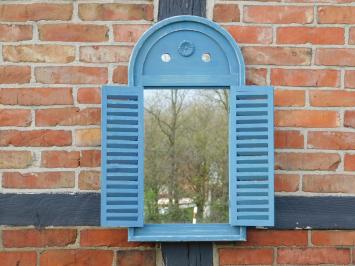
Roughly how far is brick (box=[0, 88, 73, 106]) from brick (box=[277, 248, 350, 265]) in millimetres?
1090

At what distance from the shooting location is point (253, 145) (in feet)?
6.92

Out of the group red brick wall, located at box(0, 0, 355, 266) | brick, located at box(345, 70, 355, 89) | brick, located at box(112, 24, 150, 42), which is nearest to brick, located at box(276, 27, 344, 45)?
red brick wall, located at box(0, 0, 355, 266)

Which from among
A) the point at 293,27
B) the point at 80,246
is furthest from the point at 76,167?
the point at 293,27

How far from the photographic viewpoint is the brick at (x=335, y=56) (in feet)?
7.25

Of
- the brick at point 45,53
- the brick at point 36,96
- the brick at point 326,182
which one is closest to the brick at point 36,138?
the brick at point 36,96

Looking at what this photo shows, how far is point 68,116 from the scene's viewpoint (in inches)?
86.1

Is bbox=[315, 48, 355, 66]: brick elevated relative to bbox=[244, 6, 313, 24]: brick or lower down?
lower down

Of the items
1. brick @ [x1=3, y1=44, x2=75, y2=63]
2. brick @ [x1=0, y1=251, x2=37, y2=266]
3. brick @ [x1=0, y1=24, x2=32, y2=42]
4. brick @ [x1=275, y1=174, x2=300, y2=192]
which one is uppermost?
brick @ [x1=0, y1=24, x2=32, y2=42]

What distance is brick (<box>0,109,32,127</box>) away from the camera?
2174 millimetres

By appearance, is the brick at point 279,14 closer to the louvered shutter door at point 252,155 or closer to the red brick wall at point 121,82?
the red brick wall at point 121,82

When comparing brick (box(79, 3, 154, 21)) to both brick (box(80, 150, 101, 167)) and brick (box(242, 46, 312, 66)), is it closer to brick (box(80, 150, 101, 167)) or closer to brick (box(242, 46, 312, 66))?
brick (box(242, 46, 312, 66))

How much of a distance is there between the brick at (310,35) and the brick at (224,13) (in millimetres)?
198

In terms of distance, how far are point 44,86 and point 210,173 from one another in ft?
2.52

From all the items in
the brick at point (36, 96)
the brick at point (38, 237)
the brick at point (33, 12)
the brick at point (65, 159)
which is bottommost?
the brick at point (38, 237)
